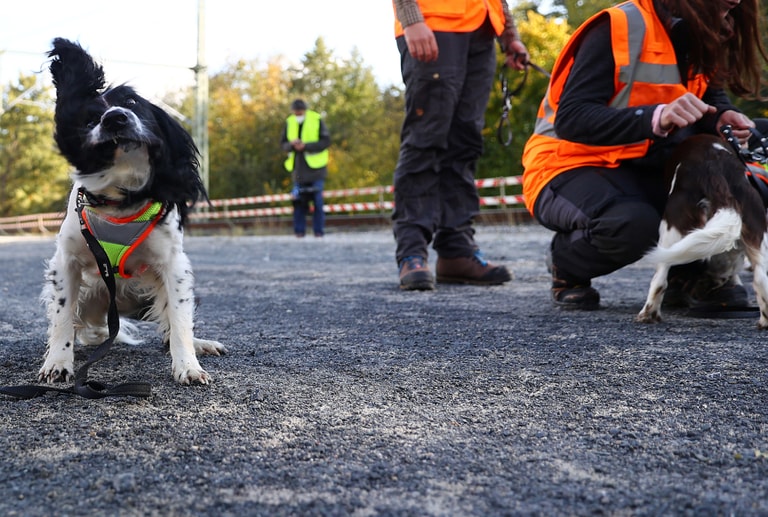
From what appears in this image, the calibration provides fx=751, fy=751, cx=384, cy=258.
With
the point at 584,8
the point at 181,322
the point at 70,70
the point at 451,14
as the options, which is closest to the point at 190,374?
Result: the point at 181,322

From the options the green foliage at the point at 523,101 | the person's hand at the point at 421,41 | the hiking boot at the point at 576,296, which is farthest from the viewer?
the green foliage at the point at 523,101

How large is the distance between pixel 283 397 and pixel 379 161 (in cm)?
2327

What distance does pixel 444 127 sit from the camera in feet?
14.5

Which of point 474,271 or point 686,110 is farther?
point 474,271

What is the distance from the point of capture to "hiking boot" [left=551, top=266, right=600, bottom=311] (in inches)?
140

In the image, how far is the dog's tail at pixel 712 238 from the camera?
2.78m

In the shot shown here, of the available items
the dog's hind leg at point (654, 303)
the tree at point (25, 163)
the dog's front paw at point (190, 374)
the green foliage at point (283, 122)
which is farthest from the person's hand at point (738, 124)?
the tree at point (25, 163)

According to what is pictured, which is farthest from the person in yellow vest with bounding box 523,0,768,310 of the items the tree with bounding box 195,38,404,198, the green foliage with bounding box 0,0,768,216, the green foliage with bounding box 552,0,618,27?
the tree with bounding box 195,38,404,198

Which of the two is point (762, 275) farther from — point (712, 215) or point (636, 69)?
point (636, 69)

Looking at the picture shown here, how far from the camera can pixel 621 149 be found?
133 inches

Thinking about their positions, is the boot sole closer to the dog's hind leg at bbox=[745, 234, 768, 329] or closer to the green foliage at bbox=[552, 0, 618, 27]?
the dog's hind leg at bbox=[745, 234, 768, 329]

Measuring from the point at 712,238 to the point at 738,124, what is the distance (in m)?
0.74

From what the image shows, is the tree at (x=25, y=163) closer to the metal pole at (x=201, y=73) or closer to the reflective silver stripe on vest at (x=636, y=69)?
the metal pole at (x=201, y=73)

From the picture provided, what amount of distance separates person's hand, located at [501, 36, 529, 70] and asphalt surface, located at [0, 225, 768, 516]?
194 cm
